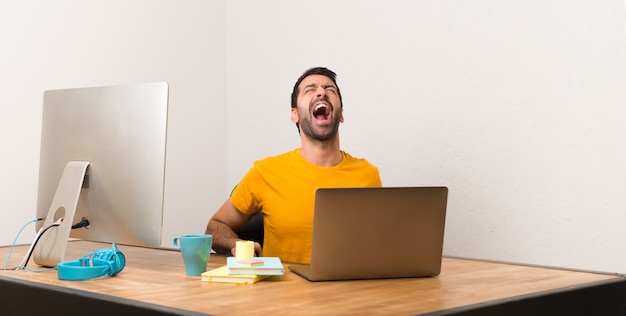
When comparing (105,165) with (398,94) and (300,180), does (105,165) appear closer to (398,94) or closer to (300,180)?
(300,180)

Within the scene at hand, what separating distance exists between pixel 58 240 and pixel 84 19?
1.98 meters

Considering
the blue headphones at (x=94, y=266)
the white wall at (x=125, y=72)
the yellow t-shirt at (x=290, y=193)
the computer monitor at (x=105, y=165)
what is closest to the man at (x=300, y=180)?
the yellow t-shirt at (x=290, y=193)

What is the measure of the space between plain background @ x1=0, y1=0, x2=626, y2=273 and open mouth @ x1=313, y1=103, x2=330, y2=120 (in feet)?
2.41

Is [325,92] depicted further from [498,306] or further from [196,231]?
[196,231]

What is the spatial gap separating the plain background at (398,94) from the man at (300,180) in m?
0.64

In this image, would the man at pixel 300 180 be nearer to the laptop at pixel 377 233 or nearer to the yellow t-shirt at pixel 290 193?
the yellow t-shirt at pixel 290 193

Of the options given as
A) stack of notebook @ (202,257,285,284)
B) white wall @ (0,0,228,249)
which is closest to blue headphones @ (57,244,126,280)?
stack of notebook @ (202,257,285,284)

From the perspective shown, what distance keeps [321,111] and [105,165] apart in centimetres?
85

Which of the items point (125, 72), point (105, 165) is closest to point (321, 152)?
point (105, 165)

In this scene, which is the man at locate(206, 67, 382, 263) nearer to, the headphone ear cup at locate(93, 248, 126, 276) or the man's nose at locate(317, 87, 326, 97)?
the man's nose at locate(317, 87, 326, 97)

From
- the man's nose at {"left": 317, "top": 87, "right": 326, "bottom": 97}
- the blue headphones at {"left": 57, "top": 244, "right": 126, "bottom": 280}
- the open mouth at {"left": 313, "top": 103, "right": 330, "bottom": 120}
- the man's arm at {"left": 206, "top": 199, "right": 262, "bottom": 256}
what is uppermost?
the man's nose at {"left": 317, "top": 87, "right": 326, "bottom": 97}

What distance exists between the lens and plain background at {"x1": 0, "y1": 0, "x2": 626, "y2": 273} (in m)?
2.52

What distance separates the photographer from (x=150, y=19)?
3838 millimetres

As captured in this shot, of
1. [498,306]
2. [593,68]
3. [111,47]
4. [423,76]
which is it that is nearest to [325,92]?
[423,76]
